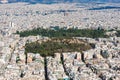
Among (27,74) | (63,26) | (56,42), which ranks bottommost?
(63,26)

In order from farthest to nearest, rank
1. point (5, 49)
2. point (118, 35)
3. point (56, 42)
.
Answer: point (118, 35)
point (56, 42)
point (5, 49)

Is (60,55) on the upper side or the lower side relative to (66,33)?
upper

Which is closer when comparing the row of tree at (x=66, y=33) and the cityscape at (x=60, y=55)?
the cityscape at (x=60, y=55)

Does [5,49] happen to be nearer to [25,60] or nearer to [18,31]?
[25,60]

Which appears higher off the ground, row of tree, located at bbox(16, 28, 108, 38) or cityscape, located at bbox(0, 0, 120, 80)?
cityscape, located at bbox(0, 0, 120, 80)

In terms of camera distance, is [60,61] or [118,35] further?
[118,35]

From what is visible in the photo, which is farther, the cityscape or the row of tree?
the row of tree

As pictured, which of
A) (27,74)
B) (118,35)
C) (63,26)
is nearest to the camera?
(27,74)

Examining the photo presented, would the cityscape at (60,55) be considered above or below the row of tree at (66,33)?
above

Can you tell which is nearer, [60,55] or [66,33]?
[60,55]

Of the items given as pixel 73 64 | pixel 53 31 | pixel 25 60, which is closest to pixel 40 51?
pixel 25 60

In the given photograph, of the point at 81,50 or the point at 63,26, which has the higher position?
the point at 81,50
